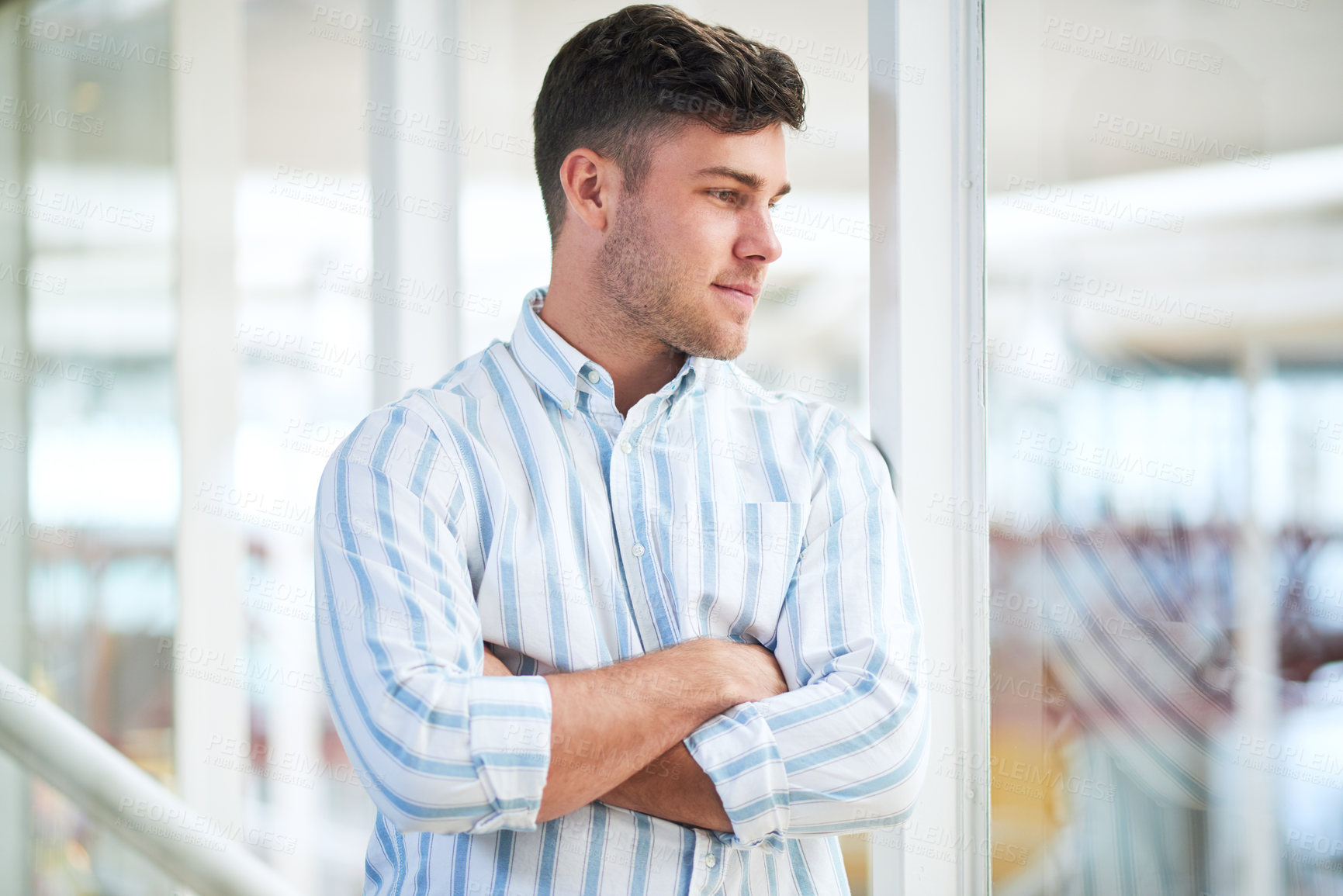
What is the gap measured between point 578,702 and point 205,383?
231cm

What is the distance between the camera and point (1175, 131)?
1.21 m

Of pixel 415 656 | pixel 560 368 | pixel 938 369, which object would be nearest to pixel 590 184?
pixel 560 368

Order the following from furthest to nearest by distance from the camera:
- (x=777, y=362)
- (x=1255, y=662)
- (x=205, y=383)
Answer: (x=777, y=362), (x=205, y=383), (x=1255, y=662)

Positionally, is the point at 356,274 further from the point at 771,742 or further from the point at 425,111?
the point at 771,742

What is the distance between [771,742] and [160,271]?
2.56 meters

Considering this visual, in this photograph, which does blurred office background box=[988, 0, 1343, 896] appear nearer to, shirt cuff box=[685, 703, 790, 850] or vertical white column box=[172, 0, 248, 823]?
shirt cuff box=[685, 703, 790, 850]

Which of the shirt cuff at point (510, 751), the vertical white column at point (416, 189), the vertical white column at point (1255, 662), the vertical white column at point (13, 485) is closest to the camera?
the shirt cuff at point (510, 751)

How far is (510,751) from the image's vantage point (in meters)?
1.03

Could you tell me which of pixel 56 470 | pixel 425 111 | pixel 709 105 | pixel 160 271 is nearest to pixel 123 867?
pixel 56 470

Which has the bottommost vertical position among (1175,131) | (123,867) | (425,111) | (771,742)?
(123,867)

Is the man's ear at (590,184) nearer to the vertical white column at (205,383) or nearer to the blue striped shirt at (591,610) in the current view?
the blue striped shirt at (591,610)

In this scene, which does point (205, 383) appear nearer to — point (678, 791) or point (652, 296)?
point (652, 296)

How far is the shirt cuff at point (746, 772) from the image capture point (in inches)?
42.5

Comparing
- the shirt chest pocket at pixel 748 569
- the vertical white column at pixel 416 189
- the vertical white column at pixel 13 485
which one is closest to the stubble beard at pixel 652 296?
the shirt chest pocket at pixel 748 569
